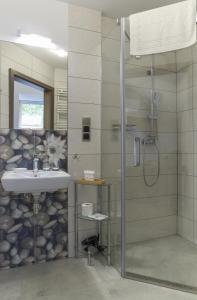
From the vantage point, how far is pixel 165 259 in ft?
7.12

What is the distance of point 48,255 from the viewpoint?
89.8 inches

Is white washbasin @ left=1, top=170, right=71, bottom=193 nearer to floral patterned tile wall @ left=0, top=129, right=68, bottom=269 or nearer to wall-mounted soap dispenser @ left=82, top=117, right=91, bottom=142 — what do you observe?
floral patterned tile wall @ left=0, top=129, right=68, bottom=269

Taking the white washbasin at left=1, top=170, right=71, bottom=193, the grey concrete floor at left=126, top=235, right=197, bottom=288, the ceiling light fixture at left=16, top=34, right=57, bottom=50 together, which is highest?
the ceiling light fixture at left=16, top=34, right=57, bottom=50

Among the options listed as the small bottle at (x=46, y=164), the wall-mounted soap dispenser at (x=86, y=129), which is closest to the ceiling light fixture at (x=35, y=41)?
the wall-mounted soap dispenser at (x=86, y=129)

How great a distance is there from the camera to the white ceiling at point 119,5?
2.31 meters

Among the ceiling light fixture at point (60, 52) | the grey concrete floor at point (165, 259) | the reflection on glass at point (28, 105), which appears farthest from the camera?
the ceiling light fixture at point (60, 52)

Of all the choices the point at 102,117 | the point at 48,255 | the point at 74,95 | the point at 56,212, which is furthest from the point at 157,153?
the point at 48,255

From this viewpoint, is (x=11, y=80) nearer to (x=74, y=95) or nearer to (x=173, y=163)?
(x=74, y=95)

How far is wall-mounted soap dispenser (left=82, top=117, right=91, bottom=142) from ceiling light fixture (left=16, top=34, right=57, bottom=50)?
2.49 ft

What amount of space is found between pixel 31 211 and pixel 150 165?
1249 millimetres

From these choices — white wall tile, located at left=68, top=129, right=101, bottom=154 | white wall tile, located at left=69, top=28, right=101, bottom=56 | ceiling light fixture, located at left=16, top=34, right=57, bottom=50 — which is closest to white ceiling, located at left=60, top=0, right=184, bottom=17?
white wall tile, located at left=69, top=28, right=101, bottom=56

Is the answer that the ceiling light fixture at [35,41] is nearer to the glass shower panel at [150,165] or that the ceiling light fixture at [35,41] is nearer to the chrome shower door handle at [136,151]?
the glass shower panel at [150,165]

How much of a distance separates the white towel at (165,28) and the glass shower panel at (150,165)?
190 millimetres

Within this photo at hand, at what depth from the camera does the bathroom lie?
2.00 m
